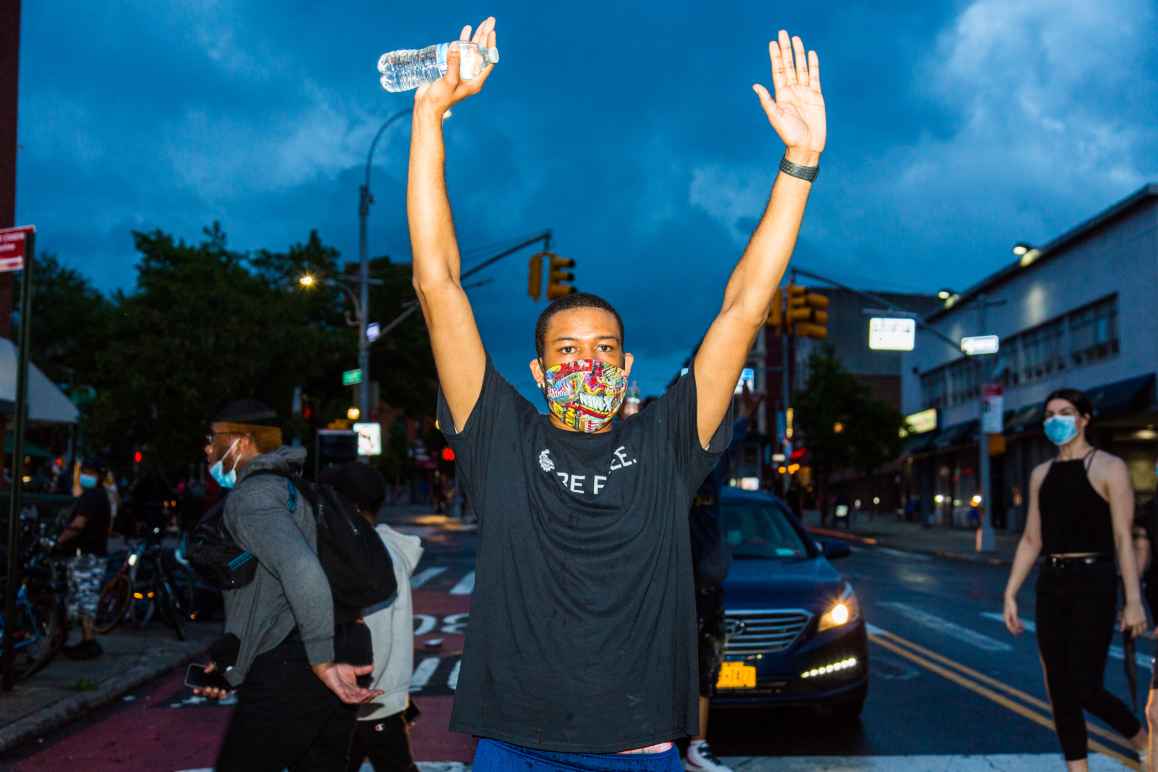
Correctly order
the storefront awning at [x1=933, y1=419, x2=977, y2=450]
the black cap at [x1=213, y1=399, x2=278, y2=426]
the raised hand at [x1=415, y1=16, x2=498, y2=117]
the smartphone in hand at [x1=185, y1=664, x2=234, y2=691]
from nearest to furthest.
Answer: the raised hand at [x1=415, y1=16, x2=498, y2=117] < the smartphone in hand at [x1=185, y1=664, x2=234, y2=691] < the black cap at [x1=213, y1=399, x2=278, y2=426] < the storefront awning at [x1=933, y1=419, x2=977, y2=450]

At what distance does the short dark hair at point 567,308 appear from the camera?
290cm

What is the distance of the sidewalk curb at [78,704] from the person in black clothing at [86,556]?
69 cm

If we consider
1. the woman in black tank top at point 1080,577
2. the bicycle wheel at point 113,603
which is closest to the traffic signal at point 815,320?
the bicycle wheel at point 113,603

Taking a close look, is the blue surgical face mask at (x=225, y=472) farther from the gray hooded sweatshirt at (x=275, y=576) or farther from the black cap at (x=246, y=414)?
the gray hooded sweatshirt at (x=275, y=576)

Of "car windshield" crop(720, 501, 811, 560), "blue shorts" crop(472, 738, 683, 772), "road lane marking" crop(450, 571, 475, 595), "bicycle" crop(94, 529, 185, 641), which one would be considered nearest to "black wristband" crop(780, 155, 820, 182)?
"blue shorts" crop(472, 738, 683, 772)

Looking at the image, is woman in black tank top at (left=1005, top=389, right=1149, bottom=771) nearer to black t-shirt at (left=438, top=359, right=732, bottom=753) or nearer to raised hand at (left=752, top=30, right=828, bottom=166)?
raised hand at (left=752, top=30, right=828, bottom=166)

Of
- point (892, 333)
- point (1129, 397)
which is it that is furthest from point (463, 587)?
point (1129, 397)

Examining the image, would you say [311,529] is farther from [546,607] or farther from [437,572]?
[437,572]

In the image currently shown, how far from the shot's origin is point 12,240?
9.10m

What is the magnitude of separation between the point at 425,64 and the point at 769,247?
986mm

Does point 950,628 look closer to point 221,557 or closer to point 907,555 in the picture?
point 221,557

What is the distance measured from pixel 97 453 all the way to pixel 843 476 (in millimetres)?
50593

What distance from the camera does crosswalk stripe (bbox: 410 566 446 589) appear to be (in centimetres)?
2034

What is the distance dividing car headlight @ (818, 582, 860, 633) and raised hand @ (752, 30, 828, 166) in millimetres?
5705
